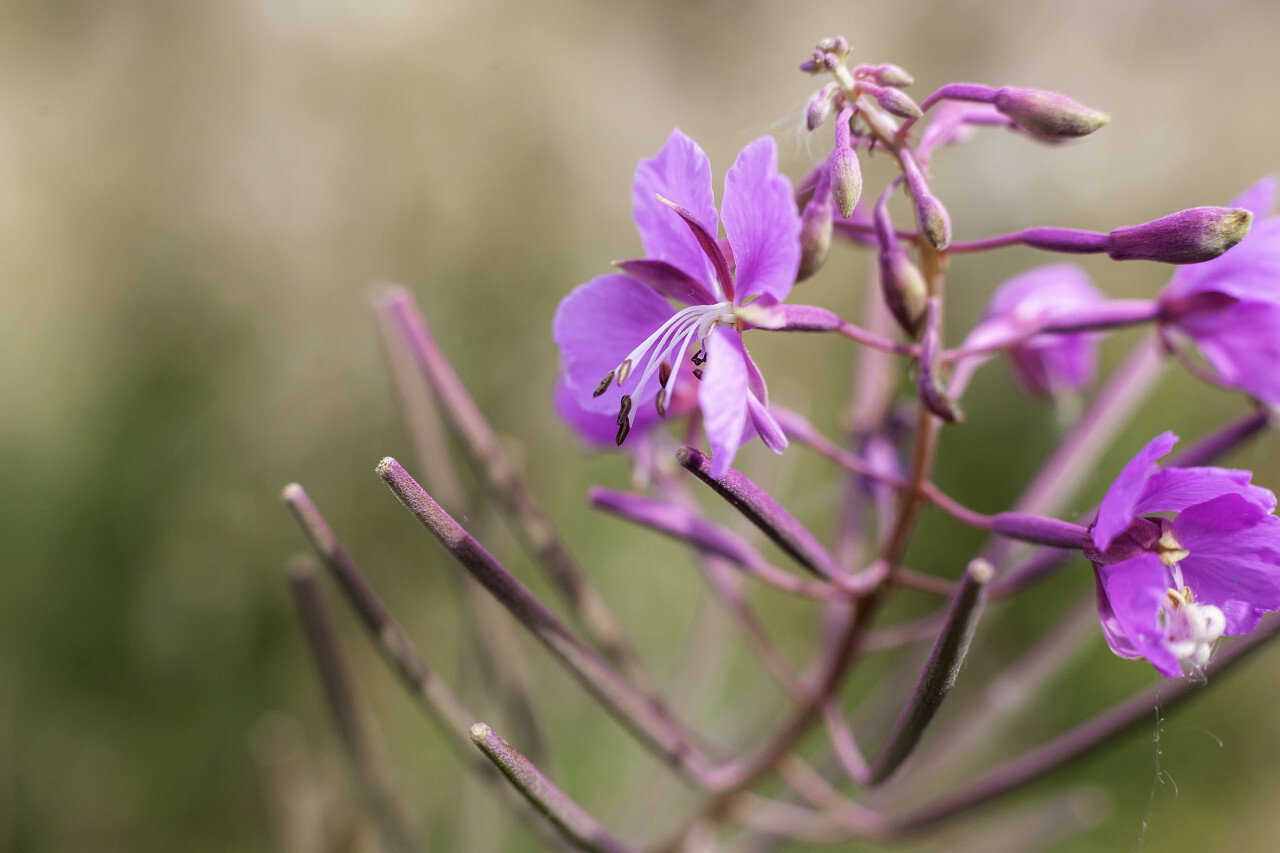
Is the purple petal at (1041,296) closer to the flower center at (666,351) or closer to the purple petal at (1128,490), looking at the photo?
the purple petal at (1128,490)

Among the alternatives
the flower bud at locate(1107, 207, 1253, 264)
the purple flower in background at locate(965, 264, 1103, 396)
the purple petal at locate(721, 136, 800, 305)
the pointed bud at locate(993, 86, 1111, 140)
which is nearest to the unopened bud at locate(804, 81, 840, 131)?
the purple petal at locate(721, 136, 800, 305)

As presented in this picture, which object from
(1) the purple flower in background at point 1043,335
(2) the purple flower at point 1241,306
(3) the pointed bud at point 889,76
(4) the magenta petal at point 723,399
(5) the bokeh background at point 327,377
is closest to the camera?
(4) the magenta petal at point 723,399

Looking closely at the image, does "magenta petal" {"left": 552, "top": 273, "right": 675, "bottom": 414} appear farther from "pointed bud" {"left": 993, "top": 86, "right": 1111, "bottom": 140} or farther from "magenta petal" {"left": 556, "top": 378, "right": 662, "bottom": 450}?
"pointed bud" {"left": 993, "top": 86, "right": 1111, "bottom": 140}

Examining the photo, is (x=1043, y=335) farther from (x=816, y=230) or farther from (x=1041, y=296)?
(x=816, y=230)

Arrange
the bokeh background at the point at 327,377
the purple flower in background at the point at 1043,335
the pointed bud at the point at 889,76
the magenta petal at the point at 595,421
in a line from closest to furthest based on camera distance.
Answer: the pointed bud at the point at 889,76 → the purple flower in background at the point at 1043,335 → the magenta petal at the point at 595,421 → the bokeh background at the point at 327,377

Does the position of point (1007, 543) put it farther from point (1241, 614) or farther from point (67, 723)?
point (67, 723)

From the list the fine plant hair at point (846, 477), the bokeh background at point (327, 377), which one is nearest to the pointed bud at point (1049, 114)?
the fine plant hair at point (846, 477)

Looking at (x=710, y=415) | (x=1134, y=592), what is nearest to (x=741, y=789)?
(x=1134, y=592)
